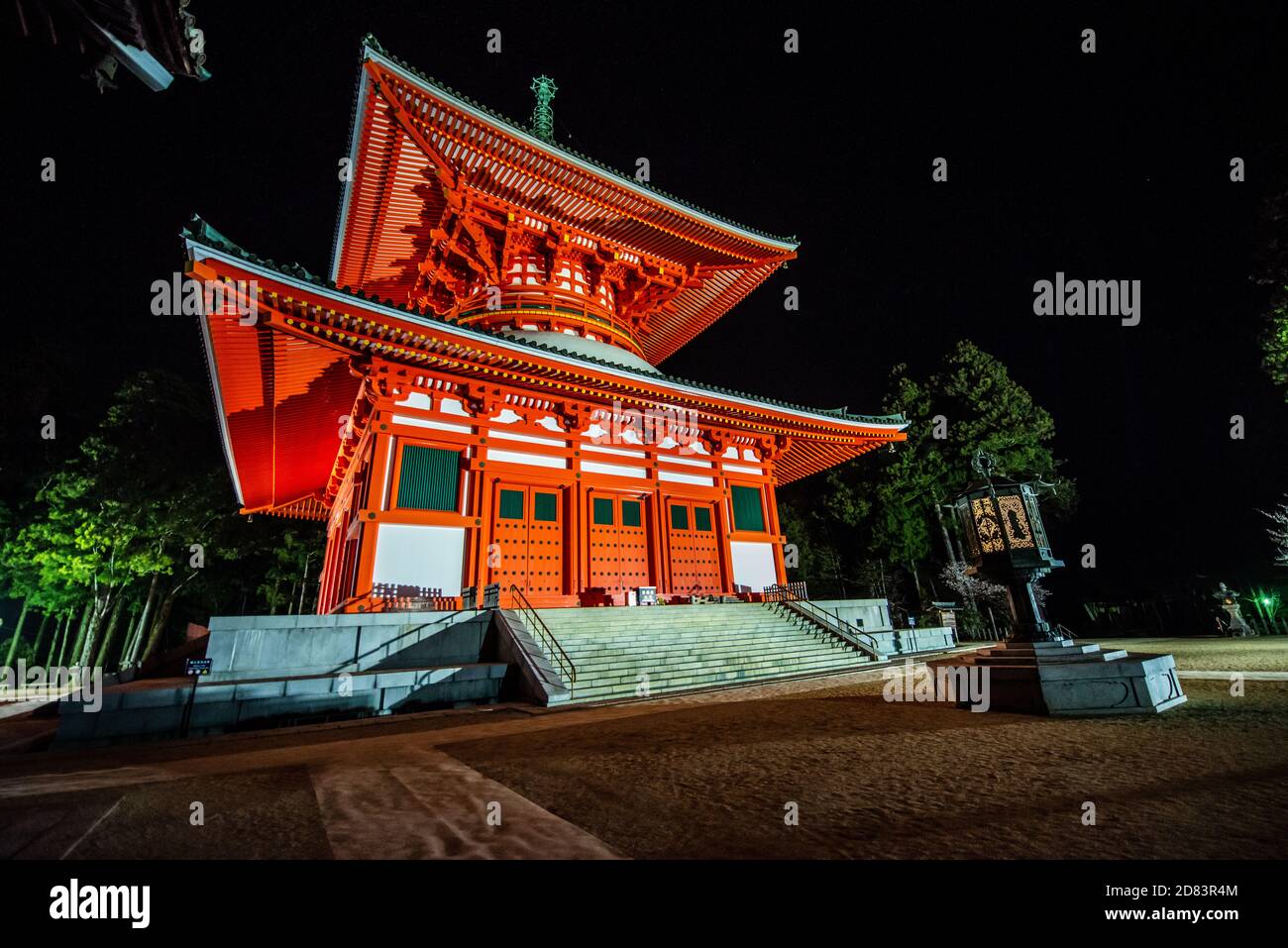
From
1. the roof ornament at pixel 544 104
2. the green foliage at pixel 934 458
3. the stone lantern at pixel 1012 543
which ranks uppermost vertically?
the roof ornament at pixel 544 104

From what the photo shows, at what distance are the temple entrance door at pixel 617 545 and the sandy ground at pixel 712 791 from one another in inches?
269

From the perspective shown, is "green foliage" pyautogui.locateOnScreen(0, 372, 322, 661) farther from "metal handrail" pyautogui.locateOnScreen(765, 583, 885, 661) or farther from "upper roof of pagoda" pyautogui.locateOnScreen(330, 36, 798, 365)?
"metal handrail" pyautogui.locateOnScreen(765, 583, 885, 661)

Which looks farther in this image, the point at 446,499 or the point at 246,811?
the point at 446,499

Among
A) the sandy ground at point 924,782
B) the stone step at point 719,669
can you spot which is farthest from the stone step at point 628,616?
the sandy ground at point 924,782

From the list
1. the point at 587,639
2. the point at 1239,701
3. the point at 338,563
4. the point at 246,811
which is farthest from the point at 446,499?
the point at 1239,701

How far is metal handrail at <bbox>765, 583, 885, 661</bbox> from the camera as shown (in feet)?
35.8

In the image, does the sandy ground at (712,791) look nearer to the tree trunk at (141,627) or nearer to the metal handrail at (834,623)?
the metal handrail at (834,623)

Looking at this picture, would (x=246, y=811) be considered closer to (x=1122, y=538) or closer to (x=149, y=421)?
(x=149, y=421)

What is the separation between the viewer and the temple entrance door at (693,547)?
42.3 ft

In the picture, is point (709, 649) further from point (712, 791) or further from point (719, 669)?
point (712, 791)

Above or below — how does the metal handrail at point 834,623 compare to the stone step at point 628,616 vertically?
below

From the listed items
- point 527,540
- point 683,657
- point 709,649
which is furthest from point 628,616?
point 527,540

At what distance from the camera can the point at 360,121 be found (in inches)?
468
